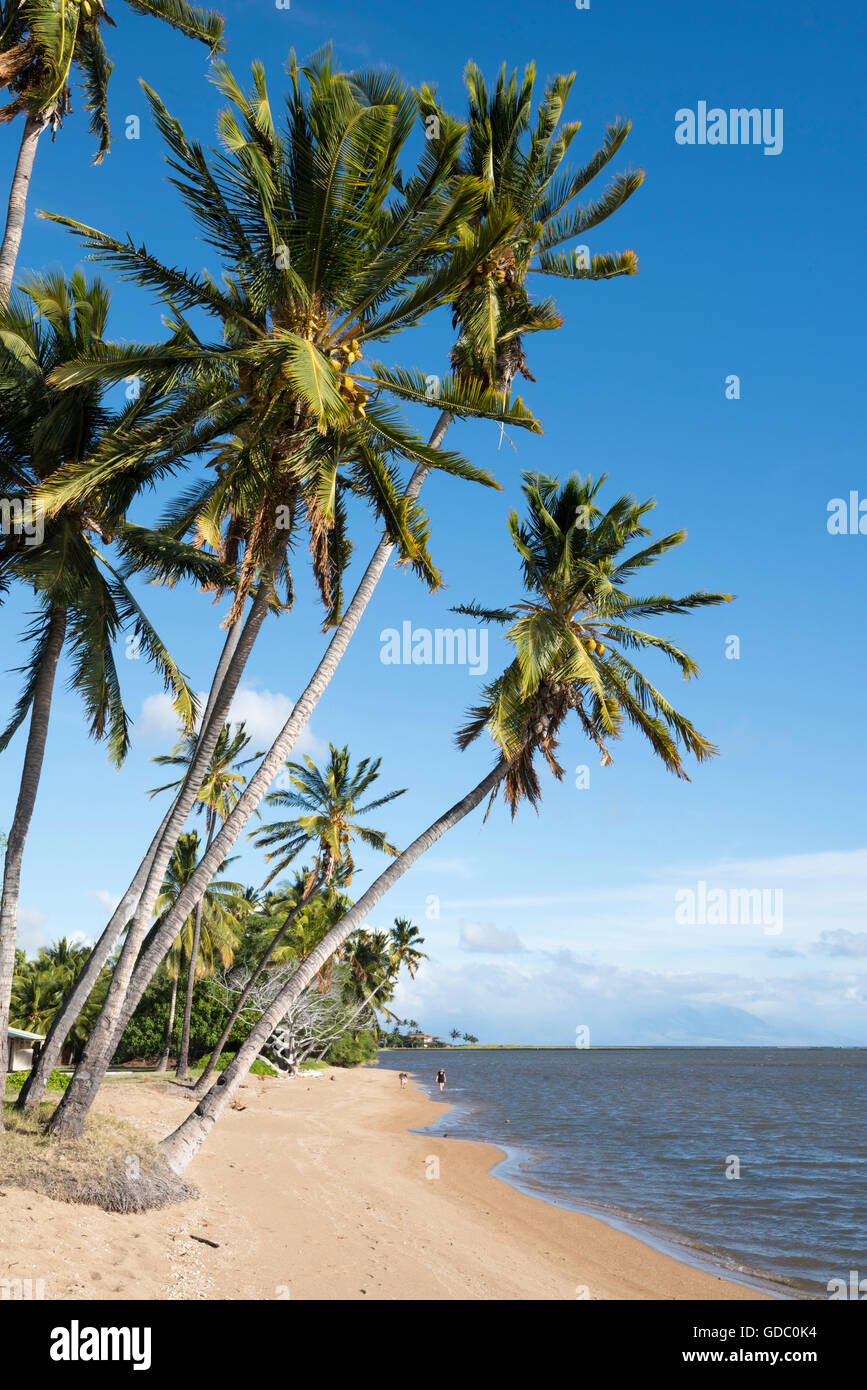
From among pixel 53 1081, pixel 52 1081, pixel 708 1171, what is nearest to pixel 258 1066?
pixel 53 1081

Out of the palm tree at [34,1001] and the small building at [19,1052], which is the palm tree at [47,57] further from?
the palm tree at [34,1001]

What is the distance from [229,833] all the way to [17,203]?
1057 cm

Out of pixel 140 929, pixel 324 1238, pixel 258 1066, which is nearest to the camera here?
pixel 324 1238

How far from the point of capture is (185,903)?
42.9 feet

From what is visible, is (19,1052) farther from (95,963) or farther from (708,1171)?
(708,1171)

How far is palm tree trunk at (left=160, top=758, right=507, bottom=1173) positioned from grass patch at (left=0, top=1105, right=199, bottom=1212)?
0.44 metres

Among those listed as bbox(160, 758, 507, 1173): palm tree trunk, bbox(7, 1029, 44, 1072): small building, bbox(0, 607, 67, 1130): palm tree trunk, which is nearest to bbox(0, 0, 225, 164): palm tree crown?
bbox(0, 607, 67, 1130): palm tree trunk

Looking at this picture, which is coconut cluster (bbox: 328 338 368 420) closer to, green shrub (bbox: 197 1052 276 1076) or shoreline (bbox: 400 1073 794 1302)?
shoreline (bbox: 400 1073 794 1302)

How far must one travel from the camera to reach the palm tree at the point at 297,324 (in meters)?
10.4

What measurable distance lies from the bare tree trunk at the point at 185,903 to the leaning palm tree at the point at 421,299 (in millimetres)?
18

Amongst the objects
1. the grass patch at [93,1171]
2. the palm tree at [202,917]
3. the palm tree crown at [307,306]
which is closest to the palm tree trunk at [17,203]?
the palm tree crown at [307,306]

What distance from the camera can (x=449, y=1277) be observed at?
36.7 ft

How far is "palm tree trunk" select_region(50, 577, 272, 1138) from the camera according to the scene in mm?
12586
